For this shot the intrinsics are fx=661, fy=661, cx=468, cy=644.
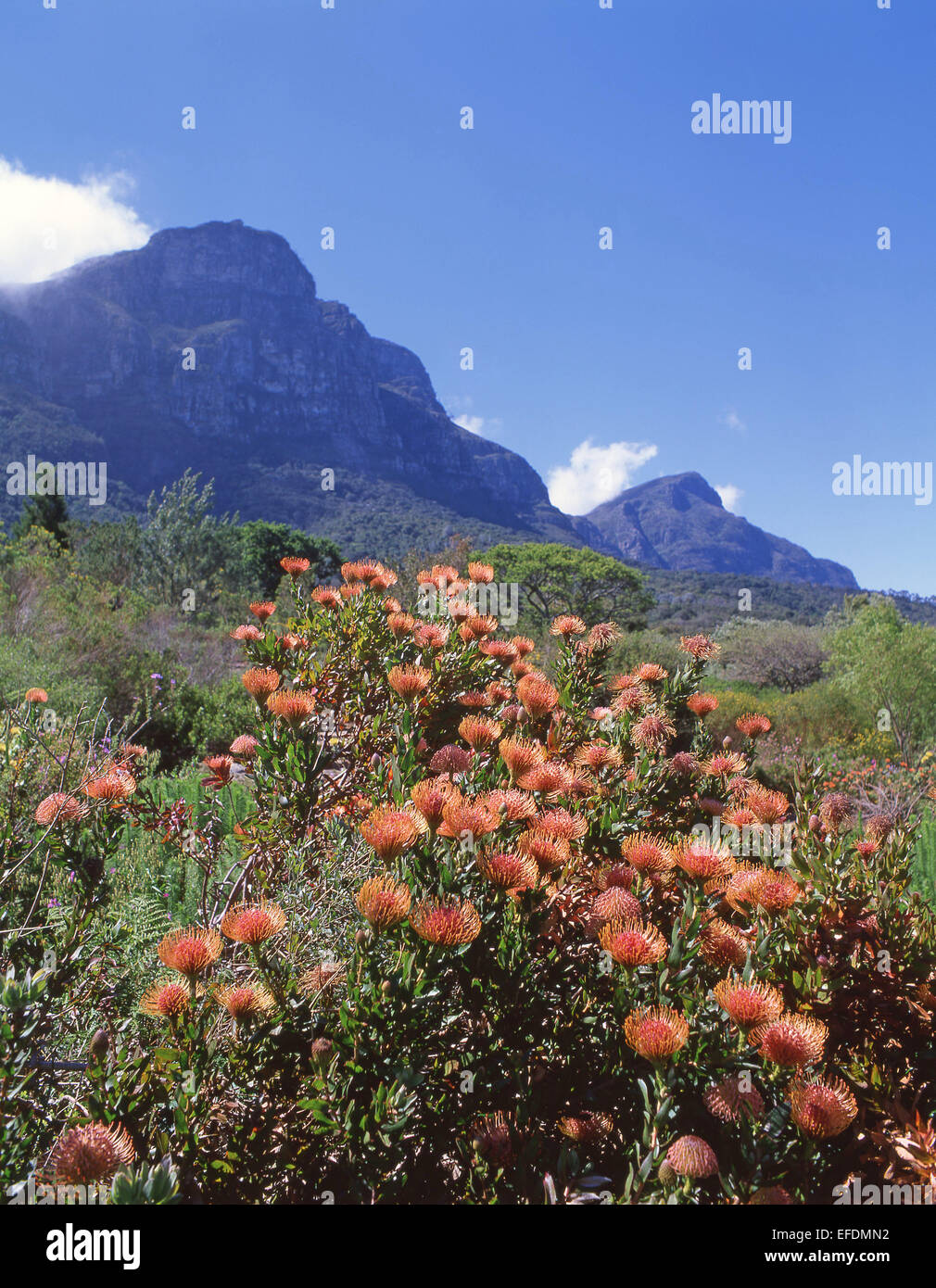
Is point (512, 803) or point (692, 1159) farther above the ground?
point (512, 803)

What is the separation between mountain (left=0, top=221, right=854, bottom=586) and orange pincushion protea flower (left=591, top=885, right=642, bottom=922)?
60.8 meters

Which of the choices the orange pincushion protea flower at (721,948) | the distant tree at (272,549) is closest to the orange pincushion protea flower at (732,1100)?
the orange pincushion protea flower at (721,948)

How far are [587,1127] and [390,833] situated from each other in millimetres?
665

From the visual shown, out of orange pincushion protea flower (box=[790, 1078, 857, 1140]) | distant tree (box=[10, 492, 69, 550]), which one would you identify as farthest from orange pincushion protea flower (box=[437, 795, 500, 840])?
distant tree (box=[10, 492, 69, 550])

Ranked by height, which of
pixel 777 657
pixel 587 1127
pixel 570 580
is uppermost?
pixel 570 580

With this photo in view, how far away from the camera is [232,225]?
130500 millimetres

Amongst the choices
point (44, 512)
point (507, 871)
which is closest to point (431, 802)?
point (507, 871)

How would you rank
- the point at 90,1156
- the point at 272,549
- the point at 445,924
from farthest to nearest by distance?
1. the point at 272,549
2. the point at 445,924
3. the point at 90,1156

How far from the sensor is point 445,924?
103 cm

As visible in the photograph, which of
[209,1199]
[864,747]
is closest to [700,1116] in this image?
[209,1199]

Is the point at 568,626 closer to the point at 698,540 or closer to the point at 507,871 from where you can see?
the point at 507,871

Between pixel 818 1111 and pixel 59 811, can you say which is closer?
pixel 818 1111
